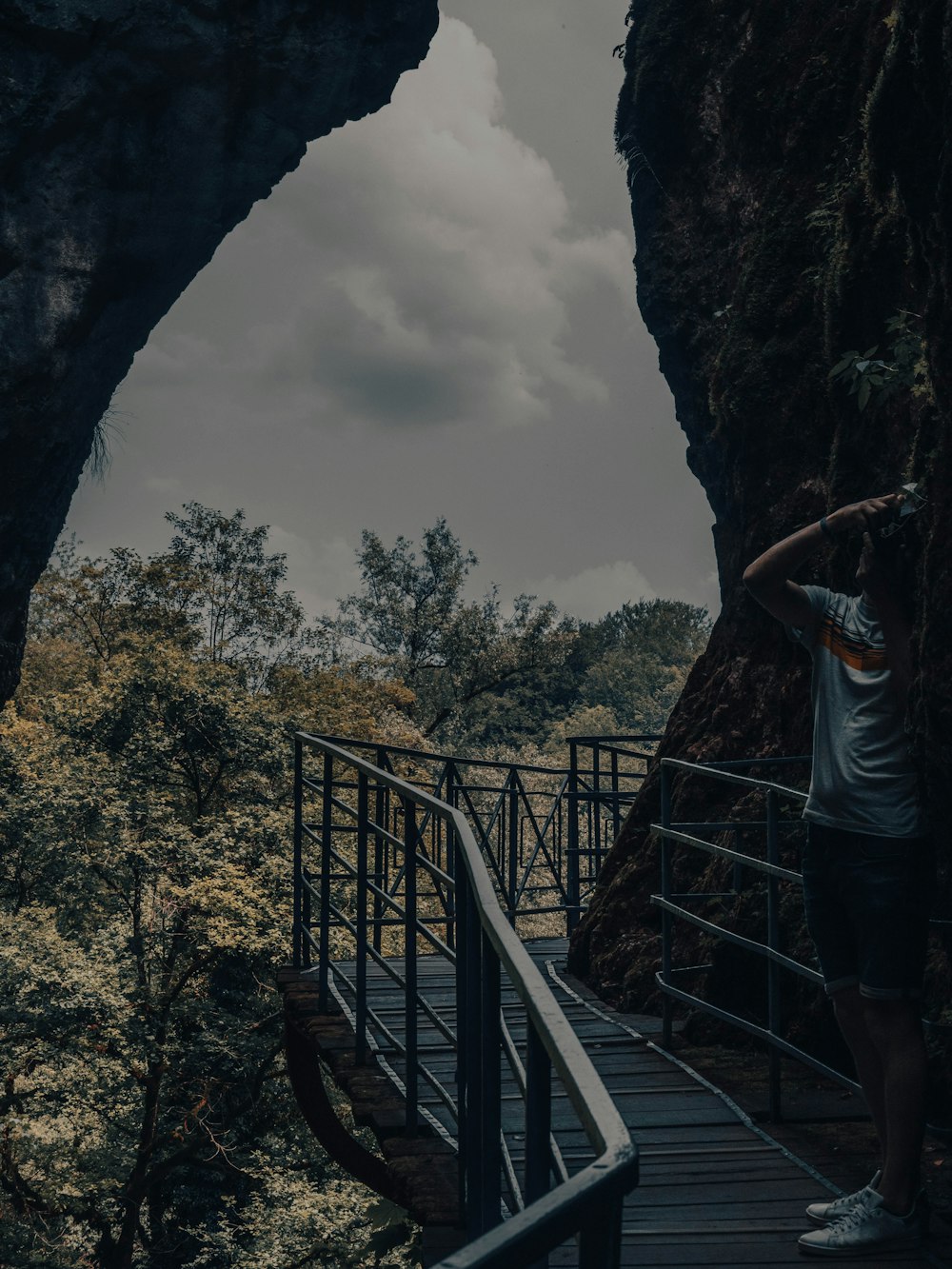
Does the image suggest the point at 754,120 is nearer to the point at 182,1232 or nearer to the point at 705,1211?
the point at 705,1211

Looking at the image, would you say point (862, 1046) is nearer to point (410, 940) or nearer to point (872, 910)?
point (872, 910)

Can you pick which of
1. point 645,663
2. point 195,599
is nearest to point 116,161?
point 195,599

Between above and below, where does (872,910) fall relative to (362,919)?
above

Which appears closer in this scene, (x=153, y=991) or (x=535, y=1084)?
(x=535, y=1084)

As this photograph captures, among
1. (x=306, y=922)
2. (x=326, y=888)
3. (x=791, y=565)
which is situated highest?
(x=791, y=565)

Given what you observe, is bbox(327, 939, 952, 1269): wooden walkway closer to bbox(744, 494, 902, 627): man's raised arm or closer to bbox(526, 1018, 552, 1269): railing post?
bbox(526, 1018, 552, 1269): railing post

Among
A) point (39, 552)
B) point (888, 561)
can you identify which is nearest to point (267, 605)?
point (39, 552)

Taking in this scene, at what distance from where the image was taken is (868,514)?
3109mm

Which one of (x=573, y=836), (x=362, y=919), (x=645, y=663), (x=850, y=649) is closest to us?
(x=850, y=649)

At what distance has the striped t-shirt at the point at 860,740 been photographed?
2.86 m

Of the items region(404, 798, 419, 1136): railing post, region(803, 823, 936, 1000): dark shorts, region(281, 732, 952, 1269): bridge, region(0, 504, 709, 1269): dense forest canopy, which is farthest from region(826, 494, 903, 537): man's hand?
region(0, 504, 709, 1269): dense forest canopy

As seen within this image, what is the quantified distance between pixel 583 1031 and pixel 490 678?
2715cm

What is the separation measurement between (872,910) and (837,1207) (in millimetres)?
744

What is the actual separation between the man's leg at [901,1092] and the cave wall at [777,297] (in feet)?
1.70
